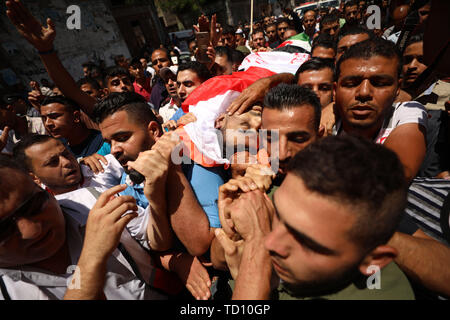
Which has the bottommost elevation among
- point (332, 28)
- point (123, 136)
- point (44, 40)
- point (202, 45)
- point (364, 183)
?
point (364, 183)

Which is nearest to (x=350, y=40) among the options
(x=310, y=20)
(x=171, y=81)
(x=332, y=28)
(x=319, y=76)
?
(x=319, y=76)

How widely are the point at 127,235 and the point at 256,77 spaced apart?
2.38 metres

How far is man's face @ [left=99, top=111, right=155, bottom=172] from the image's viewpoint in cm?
199

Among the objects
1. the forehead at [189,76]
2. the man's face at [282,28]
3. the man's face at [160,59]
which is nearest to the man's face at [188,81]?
the forehead at [189,76]

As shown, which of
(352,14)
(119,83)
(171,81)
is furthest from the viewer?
(352,14)

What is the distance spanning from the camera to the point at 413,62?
2828 mm

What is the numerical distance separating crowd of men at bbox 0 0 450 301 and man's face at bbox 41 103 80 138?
0.49 metres

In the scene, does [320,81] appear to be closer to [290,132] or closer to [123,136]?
[290,132]

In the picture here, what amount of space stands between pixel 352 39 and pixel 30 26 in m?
4.61

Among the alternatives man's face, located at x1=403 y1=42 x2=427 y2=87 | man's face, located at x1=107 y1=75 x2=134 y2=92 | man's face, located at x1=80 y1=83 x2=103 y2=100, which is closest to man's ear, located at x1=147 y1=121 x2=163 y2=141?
man's face, located at x1=107 y1=75 x2=134 y2=92

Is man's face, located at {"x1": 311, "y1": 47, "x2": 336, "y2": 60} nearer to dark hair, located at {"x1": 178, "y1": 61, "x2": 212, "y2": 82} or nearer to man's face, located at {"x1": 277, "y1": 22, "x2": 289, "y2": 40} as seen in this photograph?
dark hair, located at {"x1": 178, "y1": 61, "x2": 212, "y2": 82}

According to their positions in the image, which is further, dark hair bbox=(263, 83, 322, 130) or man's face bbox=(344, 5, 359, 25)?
man's face bbox=(344, 5, 359, 25)

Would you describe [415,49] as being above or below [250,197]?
above

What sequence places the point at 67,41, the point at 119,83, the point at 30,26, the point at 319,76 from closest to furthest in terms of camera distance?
the point at 30,26, the point at 319,76, the point at 119,83, the point at 67,41
